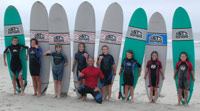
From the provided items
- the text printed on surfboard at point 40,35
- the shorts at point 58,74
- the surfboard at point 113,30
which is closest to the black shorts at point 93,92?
the shorts at point 58,74

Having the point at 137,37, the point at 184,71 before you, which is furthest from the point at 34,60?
the point at 184,71

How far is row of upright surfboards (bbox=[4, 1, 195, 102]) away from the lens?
5059mm

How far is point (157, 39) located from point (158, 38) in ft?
0.10

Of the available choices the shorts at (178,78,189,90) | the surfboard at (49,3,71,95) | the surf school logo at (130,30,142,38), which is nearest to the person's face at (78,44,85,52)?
the surfboard at (49,3,71,95)

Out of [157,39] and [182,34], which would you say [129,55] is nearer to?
[157,39]

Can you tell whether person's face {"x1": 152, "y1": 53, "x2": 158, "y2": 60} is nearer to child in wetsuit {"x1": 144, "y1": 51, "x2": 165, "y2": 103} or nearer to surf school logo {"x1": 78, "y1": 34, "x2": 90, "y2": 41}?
child in wetsuit {"x1": 144, "y1": 51, "x2": 165, "y2": 103}

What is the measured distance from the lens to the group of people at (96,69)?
4605 mm

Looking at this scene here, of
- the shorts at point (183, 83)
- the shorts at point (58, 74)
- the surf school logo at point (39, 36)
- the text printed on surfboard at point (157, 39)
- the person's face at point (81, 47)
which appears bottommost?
the shorts at point (183, 83)

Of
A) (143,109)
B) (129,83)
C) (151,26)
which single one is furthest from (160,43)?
(143,109)

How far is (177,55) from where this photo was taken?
16.5 feet

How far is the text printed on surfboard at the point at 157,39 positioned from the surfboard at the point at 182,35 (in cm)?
21

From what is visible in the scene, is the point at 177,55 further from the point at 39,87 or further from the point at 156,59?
the point at 39,87

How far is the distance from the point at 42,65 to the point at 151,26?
2.59 m

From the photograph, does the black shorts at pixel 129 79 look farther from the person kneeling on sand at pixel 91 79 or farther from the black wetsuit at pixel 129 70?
the person kneeling on sand at pixel 91 79
